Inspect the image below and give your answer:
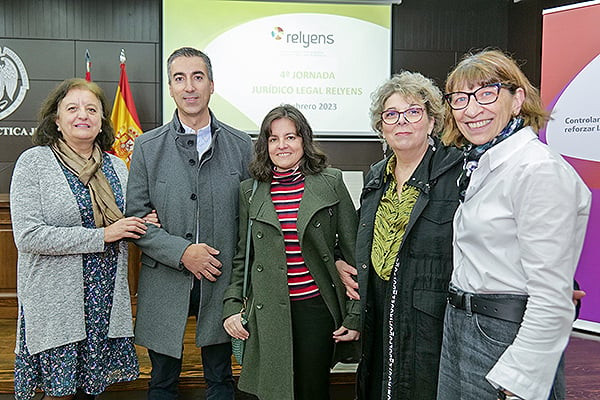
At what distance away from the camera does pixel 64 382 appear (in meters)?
2.19

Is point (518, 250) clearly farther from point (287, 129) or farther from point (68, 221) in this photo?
point (68, 221)

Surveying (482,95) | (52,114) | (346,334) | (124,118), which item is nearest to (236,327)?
(346,334)

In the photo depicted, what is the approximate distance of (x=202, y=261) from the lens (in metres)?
2.19

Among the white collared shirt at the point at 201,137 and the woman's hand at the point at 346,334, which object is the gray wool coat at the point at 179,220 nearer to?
the white collared shirt at the point at 201,137

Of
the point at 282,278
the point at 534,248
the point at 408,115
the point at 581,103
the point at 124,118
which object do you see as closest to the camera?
the point at 534,248

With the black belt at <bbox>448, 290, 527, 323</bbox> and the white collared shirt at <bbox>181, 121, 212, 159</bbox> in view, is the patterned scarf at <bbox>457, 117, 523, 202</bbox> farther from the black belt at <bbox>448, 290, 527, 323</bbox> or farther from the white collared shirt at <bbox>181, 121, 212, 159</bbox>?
the white collared shirt at <bbox>181, 121, 212, 159</bbox>

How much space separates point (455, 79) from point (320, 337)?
41.5 inches

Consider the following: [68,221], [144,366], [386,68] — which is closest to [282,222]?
[68,221]

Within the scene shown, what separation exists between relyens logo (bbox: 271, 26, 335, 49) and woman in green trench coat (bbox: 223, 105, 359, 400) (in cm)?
331

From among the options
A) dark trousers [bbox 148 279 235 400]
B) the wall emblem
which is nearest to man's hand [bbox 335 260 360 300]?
dark trousers [bbox 148 279 235 400]

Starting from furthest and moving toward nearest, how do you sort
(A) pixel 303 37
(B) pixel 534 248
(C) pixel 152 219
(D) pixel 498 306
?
1. (A) pixel 303 37
2. (C) pixel 152 219
3. (D) pixel 498 306
4. (B) pixel 534 248

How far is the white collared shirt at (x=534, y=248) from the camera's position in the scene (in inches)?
49.9

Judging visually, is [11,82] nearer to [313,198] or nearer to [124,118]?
[124,118]

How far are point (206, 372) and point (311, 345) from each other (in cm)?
48
